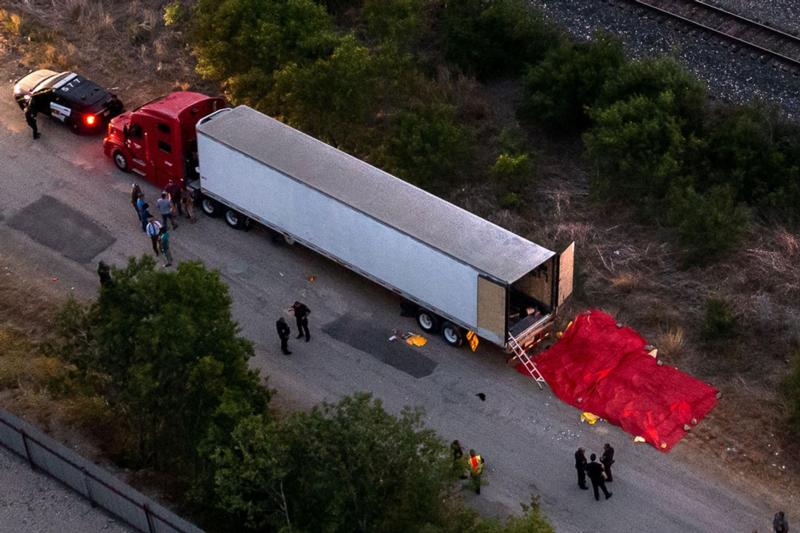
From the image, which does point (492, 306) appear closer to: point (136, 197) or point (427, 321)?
point (427, 321)

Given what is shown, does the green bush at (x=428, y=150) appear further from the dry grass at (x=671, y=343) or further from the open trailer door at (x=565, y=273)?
the dry grass at (x=671, y=343)

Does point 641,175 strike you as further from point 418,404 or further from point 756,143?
point 418,404

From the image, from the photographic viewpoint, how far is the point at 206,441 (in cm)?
2172

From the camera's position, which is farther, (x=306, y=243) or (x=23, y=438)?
(x=306, y=243)

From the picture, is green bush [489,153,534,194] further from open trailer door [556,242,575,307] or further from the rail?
the rail

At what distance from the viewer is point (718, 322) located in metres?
26.8

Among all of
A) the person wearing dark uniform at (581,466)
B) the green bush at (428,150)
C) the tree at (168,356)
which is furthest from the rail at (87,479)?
the green bush at (428,150)

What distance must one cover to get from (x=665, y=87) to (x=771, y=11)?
5042mm

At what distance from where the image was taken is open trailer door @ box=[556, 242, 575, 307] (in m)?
26.4

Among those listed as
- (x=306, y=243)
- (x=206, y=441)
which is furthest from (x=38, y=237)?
(x=206, y=441)

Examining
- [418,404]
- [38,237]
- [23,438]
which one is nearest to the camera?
[23,438]

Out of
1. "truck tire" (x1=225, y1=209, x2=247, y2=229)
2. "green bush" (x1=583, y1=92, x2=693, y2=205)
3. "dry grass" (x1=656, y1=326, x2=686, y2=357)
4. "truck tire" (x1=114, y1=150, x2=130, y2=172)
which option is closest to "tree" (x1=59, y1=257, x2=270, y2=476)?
"truck tire" (x1=225, y1=209, x2=247, y2=229)

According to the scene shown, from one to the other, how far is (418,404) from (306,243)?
4.89 metres

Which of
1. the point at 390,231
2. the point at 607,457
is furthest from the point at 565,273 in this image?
the point at 607,457
